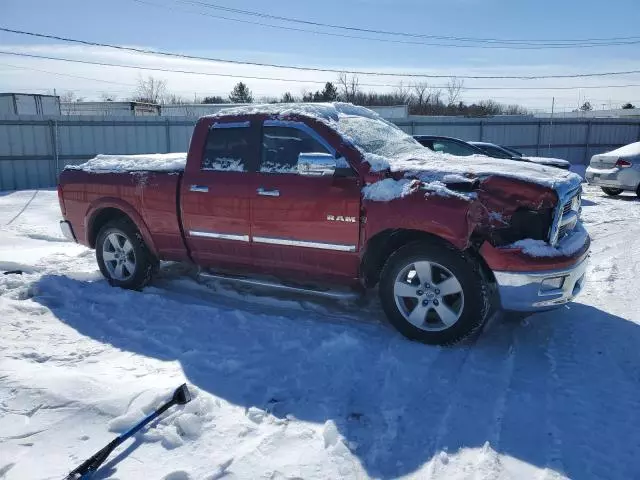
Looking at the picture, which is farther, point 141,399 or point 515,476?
point 141,399

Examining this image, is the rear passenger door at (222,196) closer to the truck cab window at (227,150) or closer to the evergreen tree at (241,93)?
the truck cab window at (227,150)

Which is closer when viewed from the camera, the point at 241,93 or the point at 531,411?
the point at 531,411

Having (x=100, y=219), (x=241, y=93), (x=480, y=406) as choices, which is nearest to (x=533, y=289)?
(x=480, y=406)

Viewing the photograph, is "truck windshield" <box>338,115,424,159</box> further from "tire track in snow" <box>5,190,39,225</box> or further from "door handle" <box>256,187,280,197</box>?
"tire track in snow" <box>5,190,39,225</box>

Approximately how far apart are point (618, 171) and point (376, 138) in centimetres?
1100

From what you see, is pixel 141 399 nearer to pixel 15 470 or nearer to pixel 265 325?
pixel 15 470

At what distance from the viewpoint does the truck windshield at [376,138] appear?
464 centimetres

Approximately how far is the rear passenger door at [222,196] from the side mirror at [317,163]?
0.71m

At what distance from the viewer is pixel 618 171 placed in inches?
525

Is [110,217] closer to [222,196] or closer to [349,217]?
[222,196]

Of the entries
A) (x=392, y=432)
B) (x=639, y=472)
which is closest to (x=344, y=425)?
(x=392, y=432)

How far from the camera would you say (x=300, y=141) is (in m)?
4.75

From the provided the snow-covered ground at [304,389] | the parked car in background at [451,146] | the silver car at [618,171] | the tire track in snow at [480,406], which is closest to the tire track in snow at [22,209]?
the snow-covered ground at [304,389]

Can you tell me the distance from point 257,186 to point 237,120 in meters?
0.77
